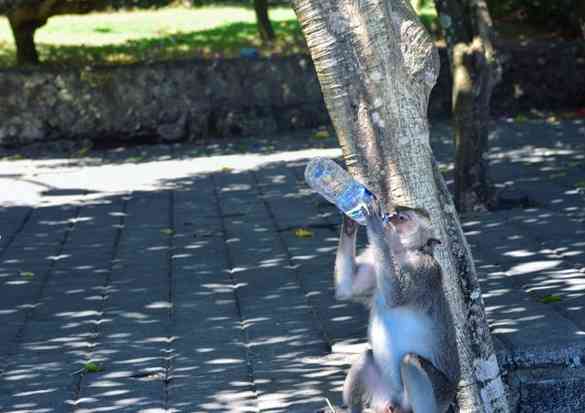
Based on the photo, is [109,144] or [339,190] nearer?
[339,190]

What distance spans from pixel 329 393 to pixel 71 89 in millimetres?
9990

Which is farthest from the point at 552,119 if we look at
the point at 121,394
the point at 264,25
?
the point at 121,394

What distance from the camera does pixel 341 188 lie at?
502 centimetres

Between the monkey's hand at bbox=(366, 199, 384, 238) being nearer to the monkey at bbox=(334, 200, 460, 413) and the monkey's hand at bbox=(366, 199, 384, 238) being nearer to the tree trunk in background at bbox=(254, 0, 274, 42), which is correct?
the monkey at bbox=(334, 200, 460, 413)

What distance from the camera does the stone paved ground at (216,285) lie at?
6.50m

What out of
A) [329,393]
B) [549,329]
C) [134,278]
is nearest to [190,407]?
[329,393]

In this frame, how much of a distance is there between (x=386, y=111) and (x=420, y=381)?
4.24 feet

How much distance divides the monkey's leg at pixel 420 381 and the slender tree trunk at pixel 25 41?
11.8 metres

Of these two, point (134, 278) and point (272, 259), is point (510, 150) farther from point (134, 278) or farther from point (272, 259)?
point (134, 278)

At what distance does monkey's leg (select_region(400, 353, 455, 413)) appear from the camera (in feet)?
16.7

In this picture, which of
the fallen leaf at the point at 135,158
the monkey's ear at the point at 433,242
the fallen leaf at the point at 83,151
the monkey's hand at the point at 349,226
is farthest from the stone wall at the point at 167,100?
the monkey's ear at the point at 433,242

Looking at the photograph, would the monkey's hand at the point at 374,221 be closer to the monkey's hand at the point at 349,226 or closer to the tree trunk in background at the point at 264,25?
the monkey's hand at the point at 349,226

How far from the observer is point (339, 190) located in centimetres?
502

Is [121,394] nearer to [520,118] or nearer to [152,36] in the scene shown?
[520,118]
